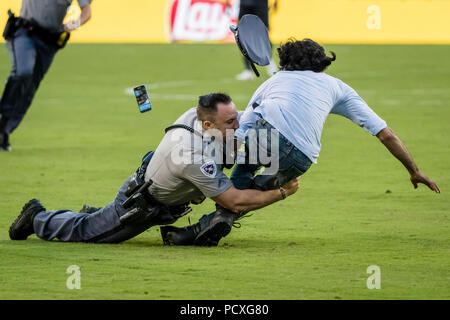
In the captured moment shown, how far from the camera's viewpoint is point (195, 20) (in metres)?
25.9

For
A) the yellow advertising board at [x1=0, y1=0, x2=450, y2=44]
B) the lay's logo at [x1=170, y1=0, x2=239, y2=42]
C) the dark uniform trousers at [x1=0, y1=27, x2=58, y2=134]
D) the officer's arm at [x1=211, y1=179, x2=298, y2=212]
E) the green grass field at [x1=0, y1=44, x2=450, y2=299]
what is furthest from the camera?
the yellow advertising board at [x1=0, y1=0, x2=450, y2=44]

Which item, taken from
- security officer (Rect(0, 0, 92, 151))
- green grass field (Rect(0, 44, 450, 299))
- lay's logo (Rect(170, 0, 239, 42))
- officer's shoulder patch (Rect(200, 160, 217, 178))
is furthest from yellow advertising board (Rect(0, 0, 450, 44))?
officer's shoulder patch (Rect(200, 160, 217, 178))

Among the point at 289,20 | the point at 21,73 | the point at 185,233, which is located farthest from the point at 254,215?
the point at 289,20

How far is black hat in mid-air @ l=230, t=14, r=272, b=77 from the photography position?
26.7ft

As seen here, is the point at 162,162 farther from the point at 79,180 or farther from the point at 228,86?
the point at 228,86

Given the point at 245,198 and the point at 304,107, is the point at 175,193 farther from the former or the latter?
the point at 304,107

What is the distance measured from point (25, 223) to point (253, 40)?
2.15 m

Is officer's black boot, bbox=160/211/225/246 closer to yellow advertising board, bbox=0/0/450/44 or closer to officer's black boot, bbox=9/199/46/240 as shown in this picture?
officer's black boot, bbox=9/199/46/240

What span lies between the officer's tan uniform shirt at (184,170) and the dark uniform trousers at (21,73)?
536 centimetres

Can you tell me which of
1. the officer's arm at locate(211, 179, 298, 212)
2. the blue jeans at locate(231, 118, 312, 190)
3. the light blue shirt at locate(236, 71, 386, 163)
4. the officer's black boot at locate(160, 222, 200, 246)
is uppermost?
the light blue shirt at locate(236, 71, 386, 163)

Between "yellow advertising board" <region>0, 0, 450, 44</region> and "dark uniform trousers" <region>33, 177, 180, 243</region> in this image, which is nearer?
"dark uniform trousers" <region>33, 177, 180, 243</region>

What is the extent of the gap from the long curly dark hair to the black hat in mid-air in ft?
1.13

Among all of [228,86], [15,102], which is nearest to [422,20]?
[228,86]

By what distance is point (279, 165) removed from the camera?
7.51 meters
